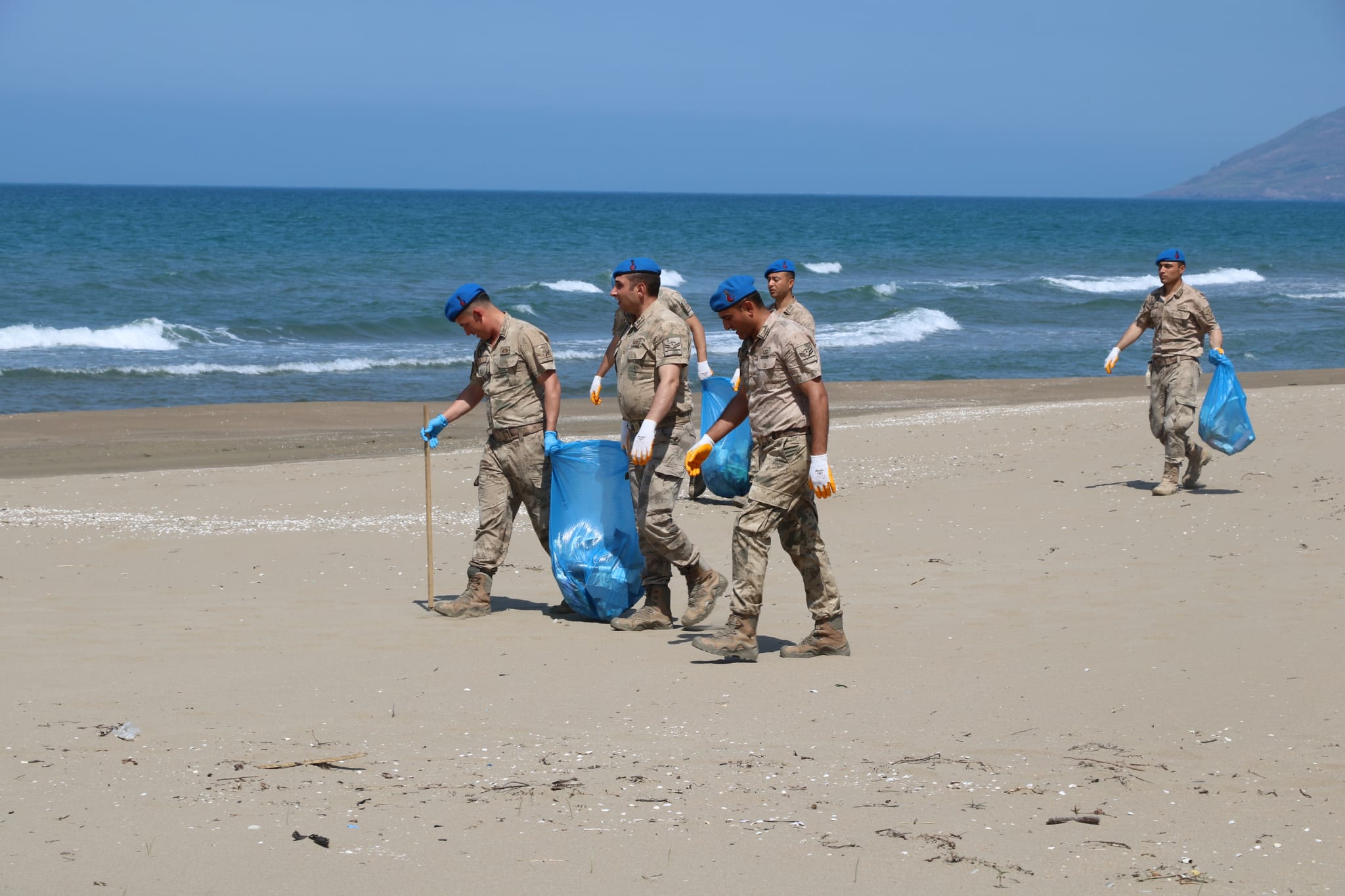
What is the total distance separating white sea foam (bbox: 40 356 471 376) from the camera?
20125 millimetres

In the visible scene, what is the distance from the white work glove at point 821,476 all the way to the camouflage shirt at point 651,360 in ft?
3.05

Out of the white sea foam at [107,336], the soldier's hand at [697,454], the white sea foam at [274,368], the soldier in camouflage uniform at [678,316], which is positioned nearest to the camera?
the soldier's hand at [697,454]

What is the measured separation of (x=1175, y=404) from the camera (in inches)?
354

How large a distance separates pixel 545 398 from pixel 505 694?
5.29 feet

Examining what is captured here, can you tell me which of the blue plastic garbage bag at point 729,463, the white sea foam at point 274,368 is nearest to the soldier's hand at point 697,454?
the blue plastic garbage bag at point 729,463

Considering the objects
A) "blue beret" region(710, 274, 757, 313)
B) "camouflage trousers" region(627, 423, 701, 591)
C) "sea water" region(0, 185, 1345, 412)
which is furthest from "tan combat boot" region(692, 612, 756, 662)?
"sea water" region(0, 185, 1345, 412)

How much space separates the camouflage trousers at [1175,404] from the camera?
895 cm

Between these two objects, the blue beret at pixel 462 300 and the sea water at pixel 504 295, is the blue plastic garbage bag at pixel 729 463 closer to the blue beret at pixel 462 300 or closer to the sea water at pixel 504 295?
the blue beret at pixel 462 300

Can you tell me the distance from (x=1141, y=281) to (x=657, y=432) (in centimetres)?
3999

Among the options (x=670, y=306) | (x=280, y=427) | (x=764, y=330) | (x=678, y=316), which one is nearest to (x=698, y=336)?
(x=670, y=306)

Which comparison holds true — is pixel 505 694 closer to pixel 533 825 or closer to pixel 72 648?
pixel 533 825

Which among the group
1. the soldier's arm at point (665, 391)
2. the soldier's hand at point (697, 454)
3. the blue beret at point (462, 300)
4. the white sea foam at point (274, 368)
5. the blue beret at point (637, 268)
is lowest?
the white sea foam at point (274, 368)

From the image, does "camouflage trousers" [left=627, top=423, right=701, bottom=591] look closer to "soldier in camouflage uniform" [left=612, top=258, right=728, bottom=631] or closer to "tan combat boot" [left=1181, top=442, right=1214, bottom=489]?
"soldier in camouflage uniform" [left=612, top=258, right=728, bottom=631]

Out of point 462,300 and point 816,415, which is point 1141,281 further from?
point 816,415
